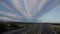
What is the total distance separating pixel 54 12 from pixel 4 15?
716 mm

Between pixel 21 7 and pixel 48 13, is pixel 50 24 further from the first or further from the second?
pixel 21 7

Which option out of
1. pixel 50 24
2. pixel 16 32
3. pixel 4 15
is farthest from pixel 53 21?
Result: pixel 4 15

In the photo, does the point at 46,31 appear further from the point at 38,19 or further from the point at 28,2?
the point at 28,2

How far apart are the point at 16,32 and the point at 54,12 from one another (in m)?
0.61

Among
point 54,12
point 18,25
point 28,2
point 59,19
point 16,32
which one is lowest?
point 16,32

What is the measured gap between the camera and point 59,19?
1469 mm

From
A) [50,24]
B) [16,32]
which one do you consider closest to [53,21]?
[50,24]

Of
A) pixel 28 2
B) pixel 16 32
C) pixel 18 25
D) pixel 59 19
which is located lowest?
pixel 16 32

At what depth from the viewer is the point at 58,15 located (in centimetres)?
146

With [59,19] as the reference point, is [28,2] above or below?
above

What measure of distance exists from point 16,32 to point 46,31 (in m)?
0.43

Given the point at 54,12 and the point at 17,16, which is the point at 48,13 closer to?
Result: the point at 54,12

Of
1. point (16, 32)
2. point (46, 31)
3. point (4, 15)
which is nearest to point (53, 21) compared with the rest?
point (46, 31)

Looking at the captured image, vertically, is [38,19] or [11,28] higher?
[38,19]
